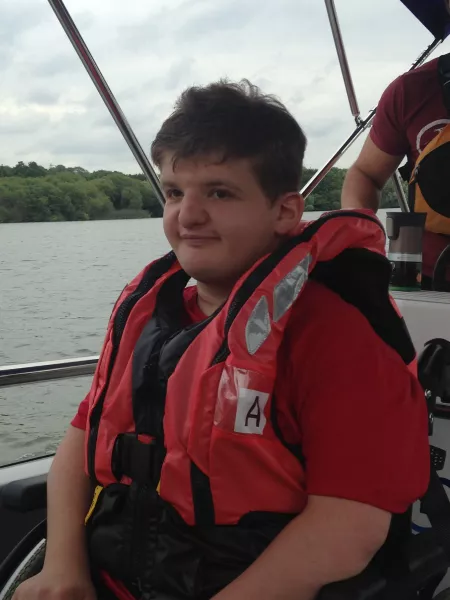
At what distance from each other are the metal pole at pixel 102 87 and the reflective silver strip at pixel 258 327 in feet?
2.82

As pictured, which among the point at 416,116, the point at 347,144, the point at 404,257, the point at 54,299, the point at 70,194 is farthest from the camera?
the point at 54,299

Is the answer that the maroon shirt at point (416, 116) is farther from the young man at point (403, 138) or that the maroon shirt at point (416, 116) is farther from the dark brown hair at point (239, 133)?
the dark brown hair at point (239, 133)

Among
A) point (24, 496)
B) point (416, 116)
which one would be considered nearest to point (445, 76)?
point (416, 116)

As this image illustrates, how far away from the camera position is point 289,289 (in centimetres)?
83

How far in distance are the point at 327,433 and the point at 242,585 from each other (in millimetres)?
212

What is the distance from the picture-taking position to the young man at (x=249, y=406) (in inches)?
30.4

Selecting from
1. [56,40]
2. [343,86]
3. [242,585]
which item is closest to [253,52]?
[343,86]

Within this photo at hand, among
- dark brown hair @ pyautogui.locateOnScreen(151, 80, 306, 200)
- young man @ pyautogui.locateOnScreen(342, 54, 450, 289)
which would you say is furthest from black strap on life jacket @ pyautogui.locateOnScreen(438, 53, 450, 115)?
dark brown hair @ pyautogui.locateOnScreen(151, 80, 306, 200)

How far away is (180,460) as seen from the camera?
832 mm

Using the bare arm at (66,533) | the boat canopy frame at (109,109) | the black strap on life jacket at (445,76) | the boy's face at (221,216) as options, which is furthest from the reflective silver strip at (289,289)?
the black strap on life jacket at (445,76)

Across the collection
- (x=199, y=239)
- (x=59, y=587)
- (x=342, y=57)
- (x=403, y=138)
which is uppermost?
(x=342, y=57)

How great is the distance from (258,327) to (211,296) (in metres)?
0.23

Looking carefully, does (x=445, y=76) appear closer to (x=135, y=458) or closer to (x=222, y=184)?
(x=222, y=184)

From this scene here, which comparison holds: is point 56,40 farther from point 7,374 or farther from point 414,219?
point 414,219
